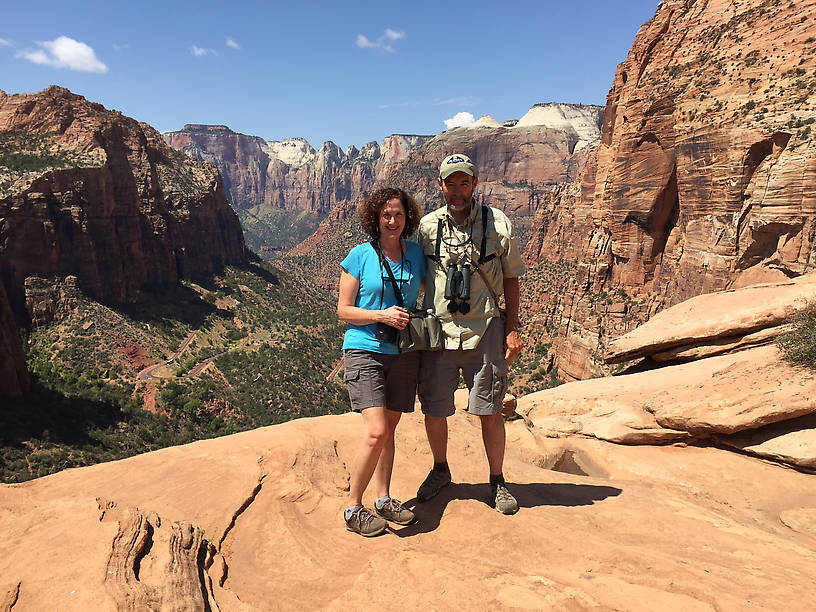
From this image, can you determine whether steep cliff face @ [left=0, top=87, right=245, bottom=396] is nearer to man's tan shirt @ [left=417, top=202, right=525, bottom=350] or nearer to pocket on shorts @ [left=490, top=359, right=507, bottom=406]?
man's tan shirt @ [left=417, top=202, right=525, bottom=350]

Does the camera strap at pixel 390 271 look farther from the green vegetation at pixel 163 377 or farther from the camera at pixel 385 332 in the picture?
the green vegetation at pixel 163 377

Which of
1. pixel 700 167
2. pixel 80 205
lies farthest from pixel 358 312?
pixel 80 205

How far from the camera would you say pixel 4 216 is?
143ft

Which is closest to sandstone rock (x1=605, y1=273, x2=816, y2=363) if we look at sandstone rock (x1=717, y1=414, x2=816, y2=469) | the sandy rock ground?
sandstone rock (x1=717, y1=414, x2=816, y2=469)

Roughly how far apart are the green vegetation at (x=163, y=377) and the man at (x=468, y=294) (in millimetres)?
27067

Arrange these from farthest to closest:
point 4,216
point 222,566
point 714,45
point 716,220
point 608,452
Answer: point 4,216, point 714,45, point 716,220, point 608,452, point 222,566

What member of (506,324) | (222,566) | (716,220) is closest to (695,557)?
(506,324)

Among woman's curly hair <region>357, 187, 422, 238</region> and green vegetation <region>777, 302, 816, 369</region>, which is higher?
woman's curly hair <region>357, 187, 422, 238</region>

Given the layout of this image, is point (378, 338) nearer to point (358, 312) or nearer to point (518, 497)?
point (358, 312)

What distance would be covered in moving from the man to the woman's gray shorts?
9.6 inches

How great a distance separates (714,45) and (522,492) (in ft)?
122

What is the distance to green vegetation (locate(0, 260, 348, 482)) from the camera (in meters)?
28.4

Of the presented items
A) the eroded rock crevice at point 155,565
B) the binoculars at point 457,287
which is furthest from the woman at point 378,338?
the eroded rock crevice at point 155,565

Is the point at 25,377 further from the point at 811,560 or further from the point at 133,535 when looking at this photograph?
the point at 811,560
